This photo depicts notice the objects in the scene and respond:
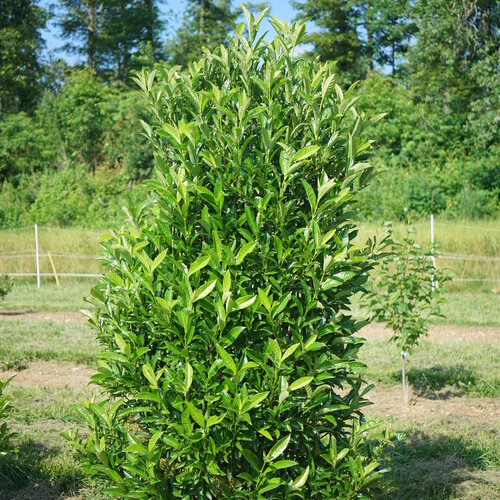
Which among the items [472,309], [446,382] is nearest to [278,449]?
[446,382]

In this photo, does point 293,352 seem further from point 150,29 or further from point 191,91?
point 150,29

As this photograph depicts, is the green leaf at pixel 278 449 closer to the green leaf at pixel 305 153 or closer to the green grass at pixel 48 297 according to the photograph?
the green leaf at pixel 305 153

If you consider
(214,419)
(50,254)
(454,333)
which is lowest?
(454,333)

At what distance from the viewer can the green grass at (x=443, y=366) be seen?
656 centimetres

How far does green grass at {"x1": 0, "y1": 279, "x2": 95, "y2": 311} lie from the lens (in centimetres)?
1201

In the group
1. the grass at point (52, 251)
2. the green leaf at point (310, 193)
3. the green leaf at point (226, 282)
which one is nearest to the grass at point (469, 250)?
the grass at point (52, 251)

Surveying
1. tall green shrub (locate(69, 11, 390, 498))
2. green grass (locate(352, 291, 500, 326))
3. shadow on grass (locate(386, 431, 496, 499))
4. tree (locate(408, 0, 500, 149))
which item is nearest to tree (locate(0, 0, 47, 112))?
tree (locate(408, 0, 500, 149))

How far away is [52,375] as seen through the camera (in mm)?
6957

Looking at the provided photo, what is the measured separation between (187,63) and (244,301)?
13.5 m

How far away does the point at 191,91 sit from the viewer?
2941 millimetres

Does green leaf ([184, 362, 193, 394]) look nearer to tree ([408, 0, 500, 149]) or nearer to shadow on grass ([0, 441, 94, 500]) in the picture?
shadow on grass ([0, 441, 94, 500])

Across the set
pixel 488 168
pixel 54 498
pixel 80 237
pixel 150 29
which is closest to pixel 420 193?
pixel 488 168

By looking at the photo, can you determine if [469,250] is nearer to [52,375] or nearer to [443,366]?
[443,366]

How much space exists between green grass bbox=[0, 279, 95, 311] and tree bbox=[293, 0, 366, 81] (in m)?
23.7
